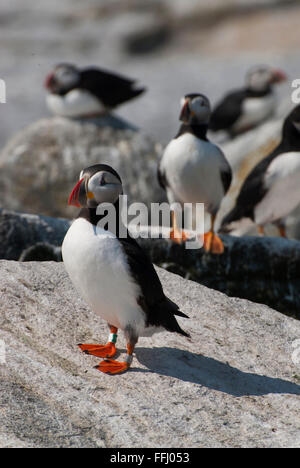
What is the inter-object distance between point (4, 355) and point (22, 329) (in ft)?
1.03

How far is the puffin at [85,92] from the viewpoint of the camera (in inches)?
400

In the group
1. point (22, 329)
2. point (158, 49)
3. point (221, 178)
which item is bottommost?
point (22, 329)

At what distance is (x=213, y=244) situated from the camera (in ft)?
20.0

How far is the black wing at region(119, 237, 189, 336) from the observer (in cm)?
406

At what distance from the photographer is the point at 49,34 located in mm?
22344

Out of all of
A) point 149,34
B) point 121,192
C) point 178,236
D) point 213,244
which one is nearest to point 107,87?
point 178,236

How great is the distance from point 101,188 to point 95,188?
31mm

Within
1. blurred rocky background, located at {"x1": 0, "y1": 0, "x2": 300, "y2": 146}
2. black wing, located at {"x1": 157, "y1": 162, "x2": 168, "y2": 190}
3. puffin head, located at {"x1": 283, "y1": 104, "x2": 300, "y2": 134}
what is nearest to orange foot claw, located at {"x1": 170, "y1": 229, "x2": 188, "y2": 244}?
black wing, located at {"x1": 157, "y1": 162, "x2": 168, "y2": 190}

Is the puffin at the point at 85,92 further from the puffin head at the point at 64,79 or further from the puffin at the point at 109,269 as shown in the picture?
the puffin at the point at 109,269

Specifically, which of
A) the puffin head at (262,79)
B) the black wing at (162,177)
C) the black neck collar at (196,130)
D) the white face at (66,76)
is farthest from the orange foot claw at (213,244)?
the puffin head at (262,79)

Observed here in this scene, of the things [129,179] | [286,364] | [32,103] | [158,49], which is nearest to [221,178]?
[286,364]

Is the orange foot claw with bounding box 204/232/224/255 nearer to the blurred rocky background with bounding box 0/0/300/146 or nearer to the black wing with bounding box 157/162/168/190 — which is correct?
the black wing with bounding box 157/162/168/190

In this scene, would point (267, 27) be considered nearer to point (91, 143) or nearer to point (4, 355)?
point (91, 143)

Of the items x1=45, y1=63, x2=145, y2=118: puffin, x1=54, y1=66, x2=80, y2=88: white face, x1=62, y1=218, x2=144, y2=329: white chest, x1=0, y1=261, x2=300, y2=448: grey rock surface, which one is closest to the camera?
x1=0, y1=261, x2=300, y2=448: grey rock surface
